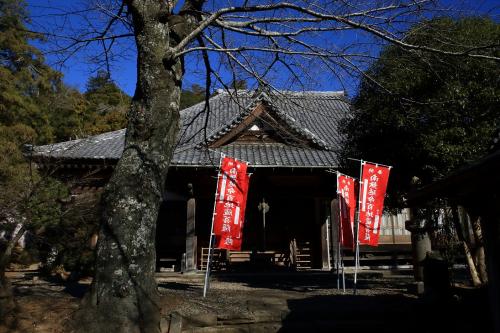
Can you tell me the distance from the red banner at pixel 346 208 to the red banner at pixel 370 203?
13.9 inches

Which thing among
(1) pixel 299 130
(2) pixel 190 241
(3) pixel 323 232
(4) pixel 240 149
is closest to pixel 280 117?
(1) pixel 299 130

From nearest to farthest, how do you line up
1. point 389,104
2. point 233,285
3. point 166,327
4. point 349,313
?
point 166,327, point 349,313, point 389,104, point 233,285

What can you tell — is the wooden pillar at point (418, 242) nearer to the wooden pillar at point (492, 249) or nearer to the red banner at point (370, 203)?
the red banner at point (370, 203)

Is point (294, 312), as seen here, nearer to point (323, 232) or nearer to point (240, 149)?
point (323, 232)

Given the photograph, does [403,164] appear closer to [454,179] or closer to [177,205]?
[454,179]

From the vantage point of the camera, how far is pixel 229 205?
27.5 ft

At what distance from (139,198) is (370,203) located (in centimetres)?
540

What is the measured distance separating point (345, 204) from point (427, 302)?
2849mm

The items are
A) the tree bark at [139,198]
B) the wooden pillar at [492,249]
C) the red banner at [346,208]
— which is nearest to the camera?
the tree bark at [139,198]

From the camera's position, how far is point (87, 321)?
14.6 feet

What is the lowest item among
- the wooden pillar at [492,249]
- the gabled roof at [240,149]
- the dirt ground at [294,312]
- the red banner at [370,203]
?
the dirt ground at [294,312]

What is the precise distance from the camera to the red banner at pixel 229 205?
27.1ft

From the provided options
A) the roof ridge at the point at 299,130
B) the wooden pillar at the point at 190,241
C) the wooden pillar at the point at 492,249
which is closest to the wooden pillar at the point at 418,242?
the wooden pillar at the point at 492,249

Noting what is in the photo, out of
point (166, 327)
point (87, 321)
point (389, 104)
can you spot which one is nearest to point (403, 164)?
point (389, 104)
